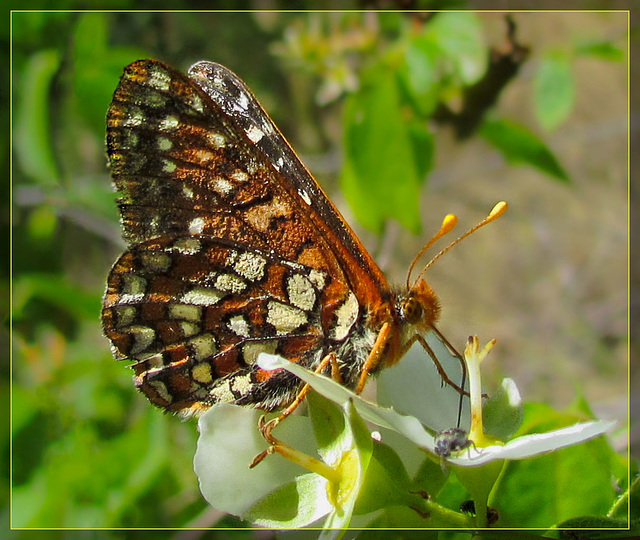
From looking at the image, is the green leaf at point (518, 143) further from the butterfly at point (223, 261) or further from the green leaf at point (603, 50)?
the butterfly at point (223, 261)

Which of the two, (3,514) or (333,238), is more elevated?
(333,238)

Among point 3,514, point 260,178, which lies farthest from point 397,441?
point 3,514

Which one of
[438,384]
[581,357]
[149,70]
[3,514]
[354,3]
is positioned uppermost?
[149,70]

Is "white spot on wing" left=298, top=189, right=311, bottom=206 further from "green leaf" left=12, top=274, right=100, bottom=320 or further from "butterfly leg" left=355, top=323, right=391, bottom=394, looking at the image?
"green leaf" left=12, top=274, right=100, bottom=320

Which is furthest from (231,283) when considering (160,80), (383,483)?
(383,483)

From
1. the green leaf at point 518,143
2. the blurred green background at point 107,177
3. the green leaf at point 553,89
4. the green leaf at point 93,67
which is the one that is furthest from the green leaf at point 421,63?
the green leaf at point 93,67

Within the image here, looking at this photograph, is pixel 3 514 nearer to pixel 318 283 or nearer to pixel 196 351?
pixel 196 351

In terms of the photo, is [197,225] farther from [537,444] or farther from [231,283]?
[537,444]

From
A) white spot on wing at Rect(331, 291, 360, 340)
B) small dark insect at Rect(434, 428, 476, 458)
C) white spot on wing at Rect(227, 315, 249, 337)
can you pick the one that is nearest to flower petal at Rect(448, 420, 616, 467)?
small dark insect at Rect(434, 428, 476, 458)

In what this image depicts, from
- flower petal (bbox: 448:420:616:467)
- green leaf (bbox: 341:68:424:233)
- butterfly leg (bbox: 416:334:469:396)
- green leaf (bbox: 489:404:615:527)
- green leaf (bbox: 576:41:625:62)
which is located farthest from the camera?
green leaf (bbox: 576:41:625:62)
